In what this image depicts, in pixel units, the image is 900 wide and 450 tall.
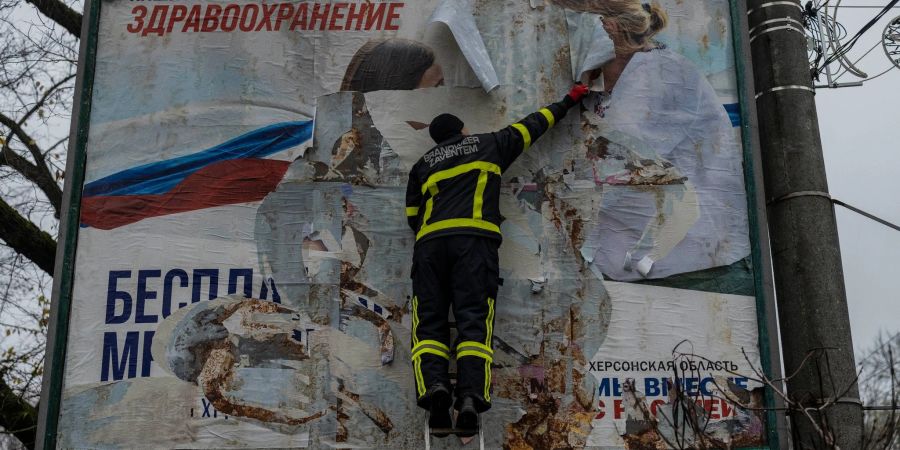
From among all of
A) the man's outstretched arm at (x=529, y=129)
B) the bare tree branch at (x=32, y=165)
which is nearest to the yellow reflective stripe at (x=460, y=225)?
the man's outstretched arm at (x=529, y=129)

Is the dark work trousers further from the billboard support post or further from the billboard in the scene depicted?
the billboard support post

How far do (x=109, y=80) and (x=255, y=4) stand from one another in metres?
1.19

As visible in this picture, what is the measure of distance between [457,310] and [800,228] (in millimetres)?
2335

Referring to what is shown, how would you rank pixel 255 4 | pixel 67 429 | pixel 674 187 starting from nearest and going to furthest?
pixel 67 429
pixel 674 187
pixel 255 4

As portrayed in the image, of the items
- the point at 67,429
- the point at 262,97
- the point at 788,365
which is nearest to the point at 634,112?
the point at 788,365

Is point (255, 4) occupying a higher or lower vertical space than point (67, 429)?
higher

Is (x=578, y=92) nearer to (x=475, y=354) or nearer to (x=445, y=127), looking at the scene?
(x=445, y=127)

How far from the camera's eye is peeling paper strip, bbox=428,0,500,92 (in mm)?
7023

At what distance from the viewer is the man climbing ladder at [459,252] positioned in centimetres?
607

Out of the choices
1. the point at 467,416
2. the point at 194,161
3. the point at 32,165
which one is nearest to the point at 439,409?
the point at 467,416

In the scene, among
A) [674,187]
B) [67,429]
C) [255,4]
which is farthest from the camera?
[255,4]

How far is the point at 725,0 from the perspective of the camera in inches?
289

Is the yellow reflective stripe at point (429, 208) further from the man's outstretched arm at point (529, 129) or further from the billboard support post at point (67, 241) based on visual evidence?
the billboard support post at point (67, 241)

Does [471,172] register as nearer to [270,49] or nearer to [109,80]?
[270,49]
